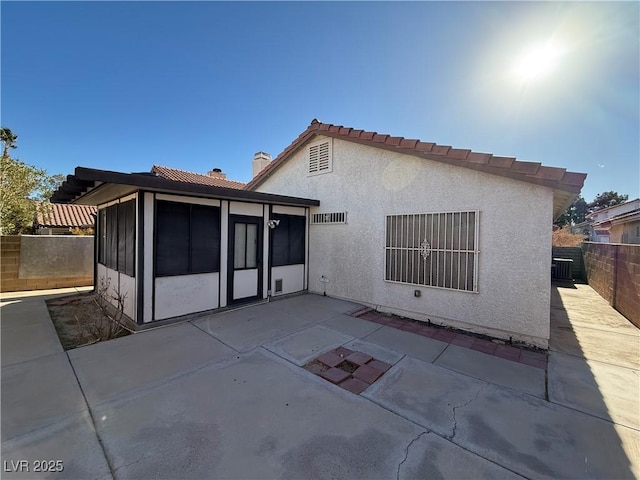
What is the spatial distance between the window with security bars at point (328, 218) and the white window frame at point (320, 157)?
1.47m

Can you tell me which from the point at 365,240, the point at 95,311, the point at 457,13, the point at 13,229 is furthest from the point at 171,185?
the point at 13,229

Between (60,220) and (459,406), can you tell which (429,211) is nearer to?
(459,406)

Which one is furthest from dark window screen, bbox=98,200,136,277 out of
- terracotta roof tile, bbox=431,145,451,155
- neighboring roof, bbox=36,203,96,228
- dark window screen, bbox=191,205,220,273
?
neighboring roof, bbox=36,203,96,228

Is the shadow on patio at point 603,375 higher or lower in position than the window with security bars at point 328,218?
lower

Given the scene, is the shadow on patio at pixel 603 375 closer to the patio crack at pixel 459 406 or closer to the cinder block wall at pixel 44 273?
the patio crack at pixel 459 406

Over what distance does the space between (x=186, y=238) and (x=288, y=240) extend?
333 centimetres

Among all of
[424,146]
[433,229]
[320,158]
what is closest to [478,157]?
[424,146]

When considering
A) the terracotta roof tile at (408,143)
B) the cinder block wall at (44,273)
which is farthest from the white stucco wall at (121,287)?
the terracotta roof tile at (408,143)

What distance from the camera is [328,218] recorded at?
29.1 ft

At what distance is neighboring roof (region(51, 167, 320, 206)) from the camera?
4727 millimetres

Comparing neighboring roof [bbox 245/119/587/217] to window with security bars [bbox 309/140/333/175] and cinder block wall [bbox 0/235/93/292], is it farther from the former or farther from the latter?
cinder block wall [bbox 0/235/93/292]

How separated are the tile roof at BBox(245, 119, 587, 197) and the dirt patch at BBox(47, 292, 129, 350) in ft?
25.2

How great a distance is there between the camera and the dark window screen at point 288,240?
8531 mm

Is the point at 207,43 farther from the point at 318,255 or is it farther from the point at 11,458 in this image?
the point at 11,458
